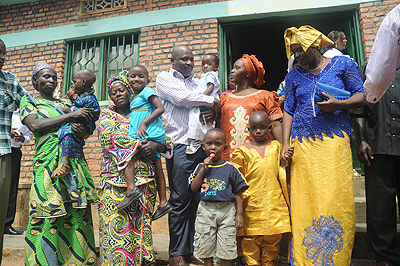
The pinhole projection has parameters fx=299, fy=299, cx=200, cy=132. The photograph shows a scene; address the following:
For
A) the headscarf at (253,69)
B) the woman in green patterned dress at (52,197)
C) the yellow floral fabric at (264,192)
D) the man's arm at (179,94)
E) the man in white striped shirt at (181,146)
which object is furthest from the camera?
the headscarf at (253,69)

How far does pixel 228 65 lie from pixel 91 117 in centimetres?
352

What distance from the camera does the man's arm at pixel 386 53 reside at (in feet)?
4.63

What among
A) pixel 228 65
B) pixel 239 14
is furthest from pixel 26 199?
pixel 239 14

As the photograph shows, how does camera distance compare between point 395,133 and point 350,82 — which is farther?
point 395,133

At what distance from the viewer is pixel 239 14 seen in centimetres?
527

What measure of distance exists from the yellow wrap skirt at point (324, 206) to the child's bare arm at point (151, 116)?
1.30 metres

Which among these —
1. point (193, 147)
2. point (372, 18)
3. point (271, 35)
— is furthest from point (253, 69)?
point (271, 35)

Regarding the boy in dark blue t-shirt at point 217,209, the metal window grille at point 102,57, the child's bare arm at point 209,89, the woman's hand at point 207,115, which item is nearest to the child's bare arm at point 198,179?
the boy in dark blue t-shirt at point 217,209

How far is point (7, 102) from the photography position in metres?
2.81

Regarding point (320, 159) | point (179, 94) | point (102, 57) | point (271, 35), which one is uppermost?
point (271, 35)

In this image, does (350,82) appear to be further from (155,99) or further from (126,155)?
(126,155)

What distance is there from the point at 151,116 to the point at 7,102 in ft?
4.54

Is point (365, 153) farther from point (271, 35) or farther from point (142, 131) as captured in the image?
point (271, 35)

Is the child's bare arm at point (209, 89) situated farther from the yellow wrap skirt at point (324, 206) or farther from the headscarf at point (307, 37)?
the yellow wrap skirt at point (324, 206)
